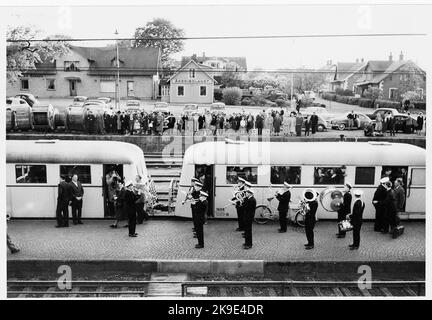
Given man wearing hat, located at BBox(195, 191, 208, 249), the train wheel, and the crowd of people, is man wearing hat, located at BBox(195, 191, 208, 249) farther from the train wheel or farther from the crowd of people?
the crowd of people

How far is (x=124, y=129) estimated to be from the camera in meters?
20.6

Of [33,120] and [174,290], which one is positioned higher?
[33,120]

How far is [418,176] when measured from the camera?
1361cm

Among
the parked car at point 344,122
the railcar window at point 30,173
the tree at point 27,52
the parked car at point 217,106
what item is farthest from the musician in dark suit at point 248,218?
the parked car at point 344,122

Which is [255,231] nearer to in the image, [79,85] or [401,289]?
[401,289]

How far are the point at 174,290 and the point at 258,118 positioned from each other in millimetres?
12204

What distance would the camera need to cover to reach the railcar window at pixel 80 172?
1327cm

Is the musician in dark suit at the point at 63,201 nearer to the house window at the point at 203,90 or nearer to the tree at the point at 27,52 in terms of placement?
the tree at the point at 27,52

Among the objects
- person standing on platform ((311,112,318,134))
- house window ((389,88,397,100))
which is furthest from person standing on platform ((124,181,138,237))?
house window ((389,88,397,100))

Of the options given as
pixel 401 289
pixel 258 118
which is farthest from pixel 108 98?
pixel 401 289

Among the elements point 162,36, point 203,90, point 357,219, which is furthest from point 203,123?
point 357,219

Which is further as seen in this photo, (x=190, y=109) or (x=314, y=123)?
(x=314, y=123)

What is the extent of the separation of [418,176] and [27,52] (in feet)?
Result: 42.7

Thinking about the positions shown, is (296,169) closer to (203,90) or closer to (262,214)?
(262,214)
